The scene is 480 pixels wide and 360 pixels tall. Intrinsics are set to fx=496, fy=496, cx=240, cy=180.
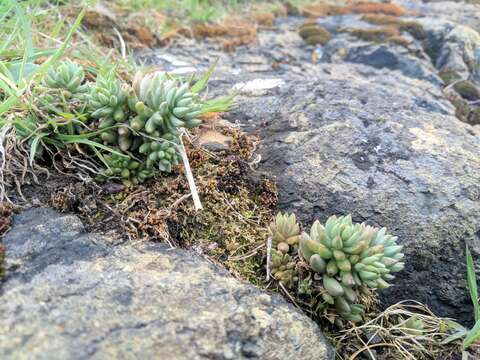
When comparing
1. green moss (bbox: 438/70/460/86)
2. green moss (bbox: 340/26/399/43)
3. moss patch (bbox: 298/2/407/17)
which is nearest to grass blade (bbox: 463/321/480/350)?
green moss (bbox: 438/70/460/86)

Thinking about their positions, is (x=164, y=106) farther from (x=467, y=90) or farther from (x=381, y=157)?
(x=467, y=90)

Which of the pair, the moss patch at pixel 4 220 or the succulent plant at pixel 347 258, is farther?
the succulent plant at pixel 347 258

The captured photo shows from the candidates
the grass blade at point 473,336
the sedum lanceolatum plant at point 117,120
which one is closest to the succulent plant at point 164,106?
the sedum lanceolatum plant at point 117,120

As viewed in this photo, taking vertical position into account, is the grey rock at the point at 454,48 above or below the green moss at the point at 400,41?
below

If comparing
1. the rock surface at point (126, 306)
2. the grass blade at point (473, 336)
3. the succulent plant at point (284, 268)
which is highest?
the rock surface at point (126, 306)

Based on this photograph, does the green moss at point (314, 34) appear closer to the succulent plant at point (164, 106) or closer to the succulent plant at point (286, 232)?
the succulent plant at point (164, 106)

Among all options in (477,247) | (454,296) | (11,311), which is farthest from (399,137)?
(11,311)
